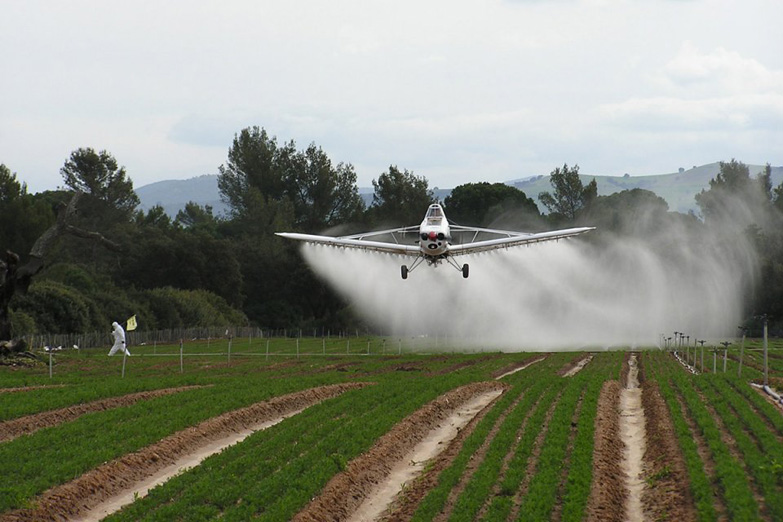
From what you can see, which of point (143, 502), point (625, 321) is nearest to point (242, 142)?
point (625, 321)

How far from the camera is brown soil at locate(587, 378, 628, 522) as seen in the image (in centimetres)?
2011

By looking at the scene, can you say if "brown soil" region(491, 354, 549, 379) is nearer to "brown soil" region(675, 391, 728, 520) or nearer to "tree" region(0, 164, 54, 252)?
"brown soil" region(675, 391, 728, 520)

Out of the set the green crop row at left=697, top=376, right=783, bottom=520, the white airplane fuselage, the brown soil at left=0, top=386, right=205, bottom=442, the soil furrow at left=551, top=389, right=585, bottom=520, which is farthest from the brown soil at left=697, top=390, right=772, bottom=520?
the white airplane fuselage

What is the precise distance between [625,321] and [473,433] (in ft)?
226

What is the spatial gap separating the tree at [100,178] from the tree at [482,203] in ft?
157

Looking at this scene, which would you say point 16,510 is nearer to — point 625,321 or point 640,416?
point 640,416

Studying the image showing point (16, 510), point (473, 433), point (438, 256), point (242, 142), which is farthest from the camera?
point (242, 142)

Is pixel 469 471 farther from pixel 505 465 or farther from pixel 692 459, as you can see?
pixel 692 459

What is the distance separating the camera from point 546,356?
2414 inches

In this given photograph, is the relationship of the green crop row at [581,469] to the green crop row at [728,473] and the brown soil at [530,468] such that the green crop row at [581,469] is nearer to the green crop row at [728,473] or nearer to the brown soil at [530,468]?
the brown soil at [530,468]

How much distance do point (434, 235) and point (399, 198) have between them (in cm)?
8927

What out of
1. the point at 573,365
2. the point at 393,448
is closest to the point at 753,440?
the point at 393,448

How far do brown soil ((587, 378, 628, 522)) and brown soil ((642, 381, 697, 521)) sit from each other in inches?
26.0

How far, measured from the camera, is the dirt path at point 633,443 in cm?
2128
